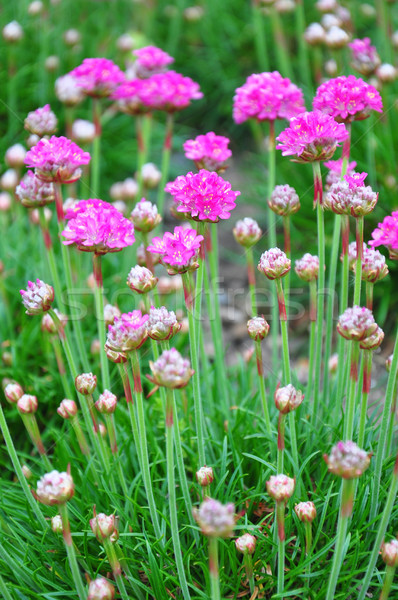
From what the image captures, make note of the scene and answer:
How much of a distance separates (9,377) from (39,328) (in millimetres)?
245

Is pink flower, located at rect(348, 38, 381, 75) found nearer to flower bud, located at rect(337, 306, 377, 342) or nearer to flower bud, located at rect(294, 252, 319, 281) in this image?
flower bud, located at rect(294, 252, 319, 281)

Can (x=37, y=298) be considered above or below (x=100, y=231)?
below

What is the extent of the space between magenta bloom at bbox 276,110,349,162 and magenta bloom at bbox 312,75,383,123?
0.16 metres

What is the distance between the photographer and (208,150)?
1821 millimetres

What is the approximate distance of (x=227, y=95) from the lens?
12.8ft

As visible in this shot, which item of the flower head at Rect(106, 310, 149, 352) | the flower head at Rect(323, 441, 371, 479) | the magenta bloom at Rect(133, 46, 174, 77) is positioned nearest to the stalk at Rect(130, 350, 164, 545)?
the flower head at Rect(106, 310, 149, 352)

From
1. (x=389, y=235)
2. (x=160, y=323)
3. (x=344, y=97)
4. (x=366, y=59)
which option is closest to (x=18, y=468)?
(x=160, y=323)

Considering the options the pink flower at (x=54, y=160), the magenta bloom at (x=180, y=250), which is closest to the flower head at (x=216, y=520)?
the magenta bloom at (x=180, y=250)

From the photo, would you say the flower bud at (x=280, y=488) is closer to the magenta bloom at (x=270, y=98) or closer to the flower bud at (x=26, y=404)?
the flower bud at (x=26, y=404)

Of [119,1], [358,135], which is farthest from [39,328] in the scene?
[119,1]

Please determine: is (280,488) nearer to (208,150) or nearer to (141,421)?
(141,421)

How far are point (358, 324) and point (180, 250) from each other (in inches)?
15.9

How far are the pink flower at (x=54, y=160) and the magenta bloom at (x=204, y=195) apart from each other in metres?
Answer: 0.35

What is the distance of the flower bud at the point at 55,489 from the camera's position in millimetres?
1208
